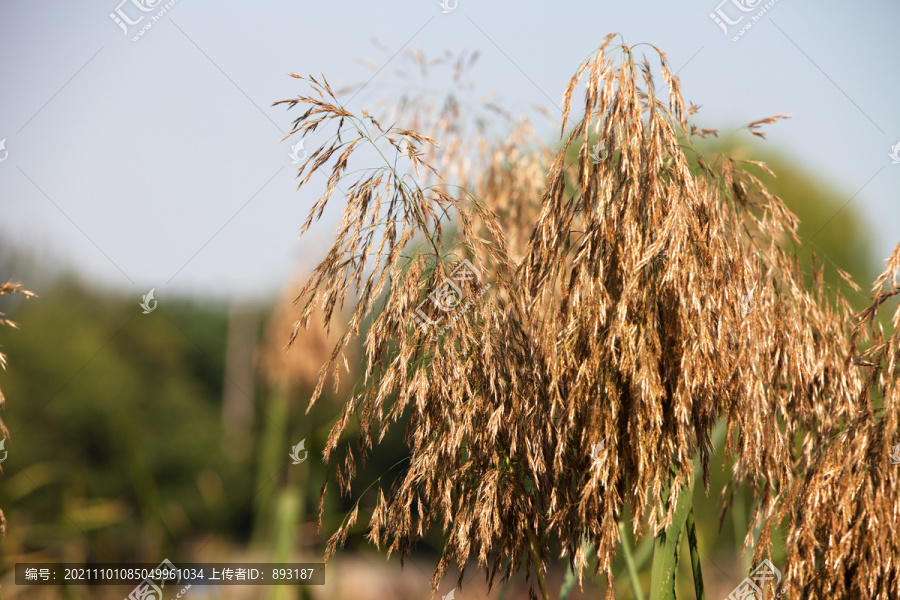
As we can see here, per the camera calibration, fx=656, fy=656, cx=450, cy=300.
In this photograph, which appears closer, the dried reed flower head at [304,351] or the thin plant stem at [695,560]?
the thin plant stem at [695,560]

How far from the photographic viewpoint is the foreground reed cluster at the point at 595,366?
1.16 meters

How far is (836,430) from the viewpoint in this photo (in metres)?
1.44

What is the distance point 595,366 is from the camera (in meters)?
1.16

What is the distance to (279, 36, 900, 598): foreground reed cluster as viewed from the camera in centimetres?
116

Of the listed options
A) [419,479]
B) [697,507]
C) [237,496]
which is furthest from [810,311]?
[237,496]

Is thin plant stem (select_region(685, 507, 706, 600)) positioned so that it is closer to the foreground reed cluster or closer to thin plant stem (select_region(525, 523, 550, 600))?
the foreground reed cluster

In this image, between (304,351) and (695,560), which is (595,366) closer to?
(695,560)

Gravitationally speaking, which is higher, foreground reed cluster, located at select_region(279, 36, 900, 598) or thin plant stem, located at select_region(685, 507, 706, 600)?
foreground reed cluster, located at select_region(279, 36, 900, 598)

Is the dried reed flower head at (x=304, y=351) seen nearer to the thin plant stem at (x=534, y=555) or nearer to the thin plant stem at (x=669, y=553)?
the thin plant stem at (x=534, y=555)

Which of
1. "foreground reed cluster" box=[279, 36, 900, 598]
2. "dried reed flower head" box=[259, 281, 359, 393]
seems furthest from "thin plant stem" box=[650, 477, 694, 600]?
"dried reed flower head" box=[259, 281, 359, 393]

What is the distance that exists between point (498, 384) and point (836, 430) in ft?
2.60

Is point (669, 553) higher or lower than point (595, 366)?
lower

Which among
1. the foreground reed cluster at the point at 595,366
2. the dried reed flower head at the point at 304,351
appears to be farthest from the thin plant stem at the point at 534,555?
the dried reed flower head at the point at 304,351

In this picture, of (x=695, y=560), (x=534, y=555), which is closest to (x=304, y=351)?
(x=534, y=555)
